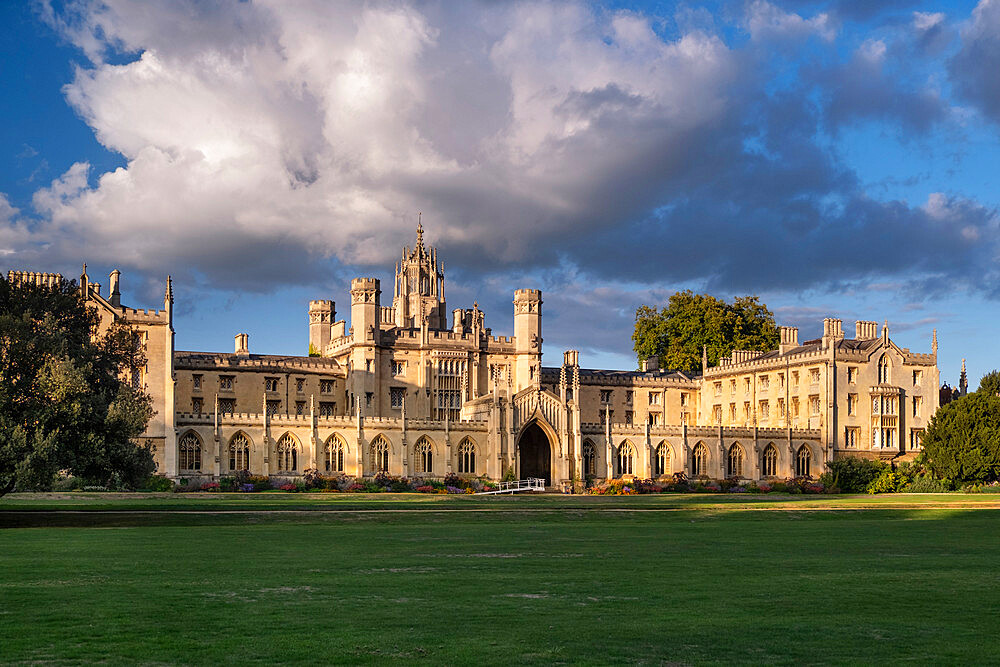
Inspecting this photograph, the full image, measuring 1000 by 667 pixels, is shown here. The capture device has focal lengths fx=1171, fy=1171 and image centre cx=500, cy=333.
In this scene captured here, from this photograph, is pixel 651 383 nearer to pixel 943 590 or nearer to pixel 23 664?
pixel 943 590

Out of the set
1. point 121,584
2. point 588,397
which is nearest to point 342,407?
point 588,397

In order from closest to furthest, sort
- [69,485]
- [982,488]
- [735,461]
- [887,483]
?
[69,485], [982,488], [887,483], [735,461]

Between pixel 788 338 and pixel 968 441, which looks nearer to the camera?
pixel 968 441

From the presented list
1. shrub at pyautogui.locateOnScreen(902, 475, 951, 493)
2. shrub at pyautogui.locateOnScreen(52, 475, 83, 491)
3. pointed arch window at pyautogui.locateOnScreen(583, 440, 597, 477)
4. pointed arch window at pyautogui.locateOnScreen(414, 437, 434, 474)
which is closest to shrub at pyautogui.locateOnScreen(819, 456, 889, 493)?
shrub at pyautogui.locateOnScreen(902, 475, 951, 493)

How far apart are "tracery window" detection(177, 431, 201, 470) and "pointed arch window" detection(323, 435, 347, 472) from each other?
315 inches

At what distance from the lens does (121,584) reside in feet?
61.1

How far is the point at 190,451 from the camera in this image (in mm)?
72875

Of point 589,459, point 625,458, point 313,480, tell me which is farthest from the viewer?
point 625,458

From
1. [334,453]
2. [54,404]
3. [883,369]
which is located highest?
[883,369]

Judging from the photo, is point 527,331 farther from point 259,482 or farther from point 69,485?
point 69,485

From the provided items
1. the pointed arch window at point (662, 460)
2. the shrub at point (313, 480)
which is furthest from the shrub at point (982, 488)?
the shrub at point (313, 480)

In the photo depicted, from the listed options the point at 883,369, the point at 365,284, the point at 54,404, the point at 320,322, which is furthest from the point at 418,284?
the point at 54,404

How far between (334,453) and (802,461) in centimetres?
3568

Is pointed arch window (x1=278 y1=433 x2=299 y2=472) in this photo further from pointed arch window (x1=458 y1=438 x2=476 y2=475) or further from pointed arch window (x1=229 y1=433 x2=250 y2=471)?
pointed arch window (x1=458 y1=438 x2=476 y2=475)
